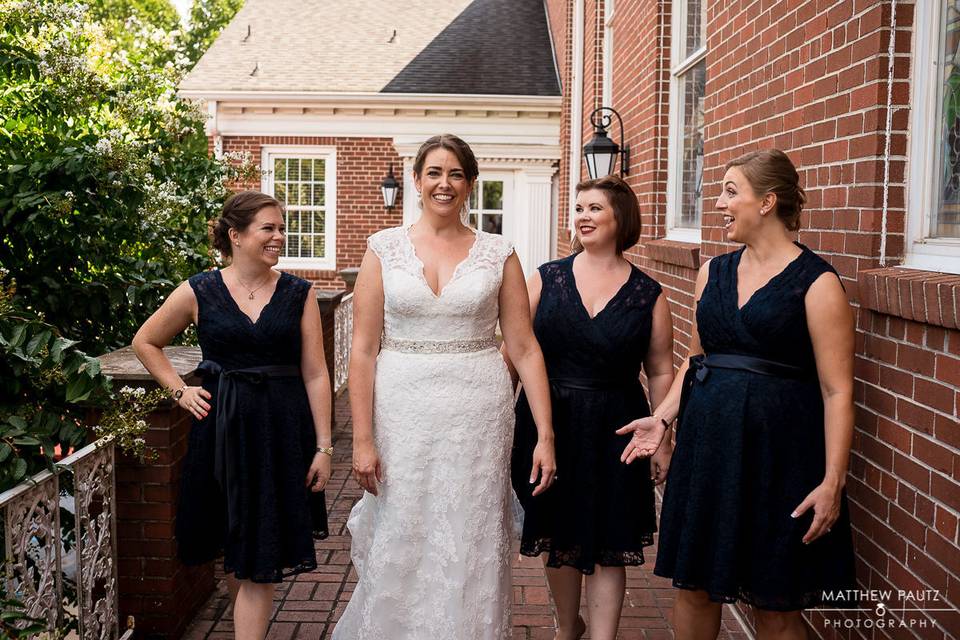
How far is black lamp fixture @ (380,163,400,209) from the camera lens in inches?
605

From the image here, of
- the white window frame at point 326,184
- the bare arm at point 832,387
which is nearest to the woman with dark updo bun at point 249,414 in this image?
the bare arm at point 832,387

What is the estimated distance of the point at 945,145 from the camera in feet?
9.56

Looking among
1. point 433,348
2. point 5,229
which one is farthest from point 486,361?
point 5,229

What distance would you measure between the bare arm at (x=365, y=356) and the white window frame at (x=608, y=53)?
21.8 feet

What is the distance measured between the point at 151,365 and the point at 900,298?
2.64 metres

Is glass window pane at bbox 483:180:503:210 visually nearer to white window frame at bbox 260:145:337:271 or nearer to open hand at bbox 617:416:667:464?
white window frame at bbox 260:145:337:271

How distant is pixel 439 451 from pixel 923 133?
76.3 inches

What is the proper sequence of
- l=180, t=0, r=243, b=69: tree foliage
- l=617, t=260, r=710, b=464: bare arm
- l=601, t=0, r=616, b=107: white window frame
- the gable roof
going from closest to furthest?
l=617, t=260, r=710, b=464: bare arm < l=601, t=0, r=616, b=107: white window frame < the gable roof < l=180, t=0, r=243, b=69: tree foliage

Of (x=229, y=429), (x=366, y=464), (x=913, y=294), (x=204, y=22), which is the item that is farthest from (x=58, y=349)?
(x=204, y=22)

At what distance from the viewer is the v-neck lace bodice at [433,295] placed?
342 cm

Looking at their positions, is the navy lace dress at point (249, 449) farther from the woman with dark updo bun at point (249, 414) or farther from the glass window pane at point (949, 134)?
the glass window pane at point (949, 134)

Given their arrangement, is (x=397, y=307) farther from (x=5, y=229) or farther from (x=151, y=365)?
(x=5, y=229)

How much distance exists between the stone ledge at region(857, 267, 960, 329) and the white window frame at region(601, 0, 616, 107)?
689cm

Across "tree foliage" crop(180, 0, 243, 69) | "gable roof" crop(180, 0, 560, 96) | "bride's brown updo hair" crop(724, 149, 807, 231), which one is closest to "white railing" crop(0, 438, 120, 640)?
"bride's brown updo hair" crop(724, 149, 807, 231)
